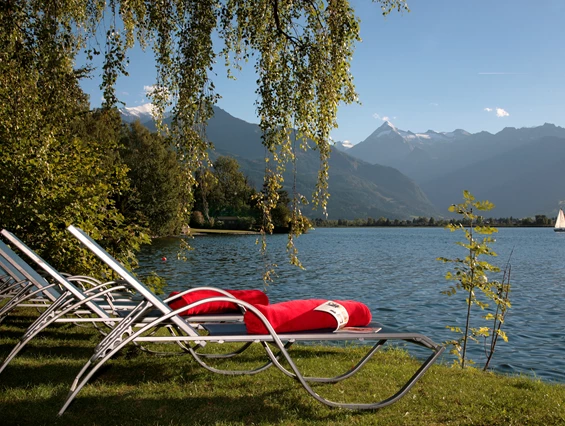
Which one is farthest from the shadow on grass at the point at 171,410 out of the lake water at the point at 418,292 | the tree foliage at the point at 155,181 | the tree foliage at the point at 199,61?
the tree foliage at the point at 155,181

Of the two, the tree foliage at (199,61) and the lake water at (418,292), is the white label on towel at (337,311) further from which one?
the lake water at (418,292)

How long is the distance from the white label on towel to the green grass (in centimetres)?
64

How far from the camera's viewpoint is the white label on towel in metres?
3.91

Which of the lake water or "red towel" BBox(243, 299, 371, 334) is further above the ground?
"red towel" BBox(243, 299, 371, 334)

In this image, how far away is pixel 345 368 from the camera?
5418 millimetres

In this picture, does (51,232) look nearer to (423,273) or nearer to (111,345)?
(111,345)

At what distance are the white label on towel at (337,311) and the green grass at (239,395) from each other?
0.64m

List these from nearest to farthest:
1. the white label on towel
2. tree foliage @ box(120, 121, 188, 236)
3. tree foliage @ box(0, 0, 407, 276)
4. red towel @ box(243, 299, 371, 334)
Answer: red towel @ box(243, 299, 371, 334)
the white label on towel
tree foliage @ box(0, 0, 407, 276)
tree foliage @ box(120, 121, 188, 236)

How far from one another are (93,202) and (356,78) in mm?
4601

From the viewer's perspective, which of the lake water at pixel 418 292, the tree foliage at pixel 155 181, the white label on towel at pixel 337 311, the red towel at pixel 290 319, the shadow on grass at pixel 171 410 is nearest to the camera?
the shadow on grass at pixel 171 410

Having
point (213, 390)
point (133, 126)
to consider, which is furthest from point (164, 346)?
point (133, 126)

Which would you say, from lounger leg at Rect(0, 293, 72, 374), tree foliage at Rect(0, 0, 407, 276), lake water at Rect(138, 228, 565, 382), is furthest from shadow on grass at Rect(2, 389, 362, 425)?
lake water at Rect(138, 228, 565, 382)

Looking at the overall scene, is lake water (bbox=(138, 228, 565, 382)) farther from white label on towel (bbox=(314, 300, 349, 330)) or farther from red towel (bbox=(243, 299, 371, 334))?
red towel (bbox=(243, 299, 371, 334))

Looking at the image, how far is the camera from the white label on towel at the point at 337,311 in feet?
12.8
